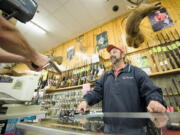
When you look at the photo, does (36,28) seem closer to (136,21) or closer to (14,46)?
(136,21)

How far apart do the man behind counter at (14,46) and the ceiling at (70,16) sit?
247 centimetres

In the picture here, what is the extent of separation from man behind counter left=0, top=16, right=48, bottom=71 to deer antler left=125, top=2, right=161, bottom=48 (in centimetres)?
179

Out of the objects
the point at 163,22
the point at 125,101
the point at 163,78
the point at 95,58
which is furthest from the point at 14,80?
the point at 163,22

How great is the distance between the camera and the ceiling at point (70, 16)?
2.54m

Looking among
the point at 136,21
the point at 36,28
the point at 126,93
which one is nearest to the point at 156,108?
Answer: the point at 126,93

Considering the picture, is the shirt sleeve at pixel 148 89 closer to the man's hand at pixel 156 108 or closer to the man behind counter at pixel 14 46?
the man's hand at pixel 156 108

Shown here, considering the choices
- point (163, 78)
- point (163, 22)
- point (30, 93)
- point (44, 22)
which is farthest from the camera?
point (44, 22)

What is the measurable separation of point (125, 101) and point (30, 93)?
1.17 meters

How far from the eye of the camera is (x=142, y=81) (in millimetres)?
1093

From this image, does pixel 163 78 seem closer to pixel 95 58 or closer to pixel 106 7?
pixel 95 58

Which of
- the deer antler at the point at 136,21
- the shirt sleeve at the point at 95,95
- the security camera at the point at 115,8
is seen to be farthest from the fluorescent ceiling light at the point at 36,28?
the shirt sleeve at the point at 95,95

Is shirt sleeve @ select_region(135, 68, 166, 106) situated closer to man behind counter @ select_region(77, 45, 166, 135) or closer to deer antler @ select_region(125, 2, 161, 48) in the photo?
man behind counter @ select_region(77, 45, 166, 135)

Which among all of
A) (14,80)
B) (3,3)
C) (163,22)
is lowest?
(14,80)

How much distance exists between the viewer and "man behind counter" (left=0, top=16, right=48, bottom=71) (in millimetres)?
397
